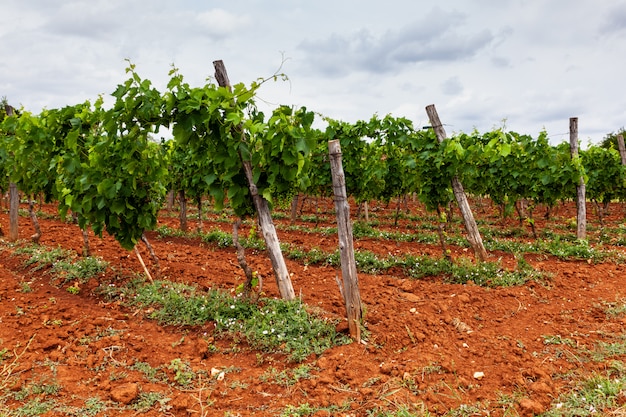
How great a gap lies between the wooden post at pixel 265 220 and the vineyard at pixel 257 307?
0.03 m

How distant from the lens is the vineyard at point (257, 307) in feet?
12.2

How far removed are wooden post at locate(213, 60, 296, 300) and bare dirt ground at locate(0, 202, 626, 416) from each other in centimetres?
64

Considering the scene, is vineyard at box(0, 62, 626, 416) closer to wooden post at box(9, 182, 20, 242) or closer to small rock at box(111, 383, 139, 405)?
small rock at box(111, 383, 139, 405)

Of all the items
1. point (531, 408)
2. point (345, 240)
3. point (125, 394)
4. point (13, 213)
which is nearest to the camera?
point (531, 408)

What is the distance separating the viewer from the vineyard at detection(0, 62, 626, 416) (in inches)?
147

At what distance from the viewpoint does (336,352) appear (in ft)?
14.4

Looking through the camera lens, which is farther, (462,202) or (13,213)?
(13,213)

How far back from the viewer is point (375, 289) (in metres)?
6.53

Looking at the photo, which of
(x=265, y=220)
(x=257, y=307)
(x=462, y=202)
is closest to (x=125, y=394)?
(x=257, y=307)

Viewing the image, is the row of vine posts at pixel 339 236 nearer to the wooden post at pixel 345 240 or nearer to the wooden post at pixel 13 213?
the wooden post at pixel 345 240

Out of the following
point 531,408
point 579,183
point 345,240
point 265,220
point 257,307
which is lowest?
point 531,408

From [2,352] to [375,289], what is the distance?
4667 millimetres

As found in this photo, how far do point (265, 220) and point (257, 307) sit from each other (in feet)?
3.54

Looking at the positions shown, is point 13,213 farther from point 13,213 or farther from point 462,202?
point 462,202
